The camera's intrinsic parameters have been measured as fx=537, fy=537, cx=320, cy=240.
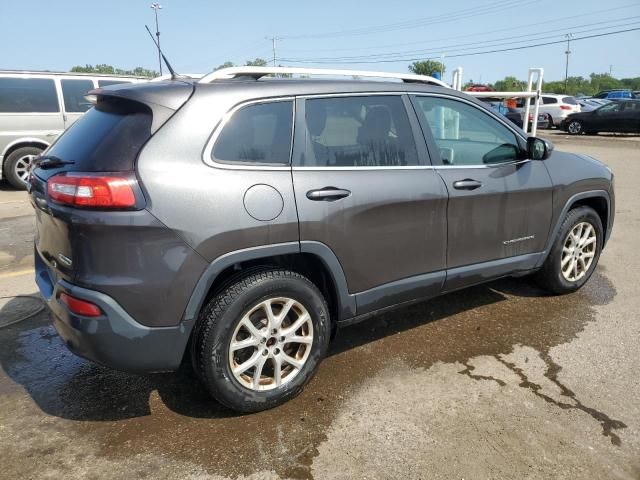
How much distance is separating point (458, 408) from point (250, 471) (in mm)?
1185

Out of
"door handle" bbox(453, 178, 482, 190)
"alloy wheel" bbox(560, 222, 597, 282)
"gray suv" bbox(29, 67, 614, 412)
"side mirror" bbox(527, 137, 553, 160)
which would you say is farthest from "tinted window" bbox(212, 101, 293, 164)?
"alloy wheel" bbox(560, 222, 597, 282)

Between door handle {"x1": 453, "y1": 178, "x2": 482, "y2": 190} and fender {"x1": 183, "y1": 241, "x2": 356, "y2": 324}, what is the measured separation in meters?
1.01

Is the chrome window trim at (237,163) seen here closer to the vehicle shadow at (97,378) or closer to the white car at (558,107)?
the vehicle shadow at (97,378)

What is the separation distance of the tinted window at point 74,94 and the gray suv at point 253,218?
757 centimetres

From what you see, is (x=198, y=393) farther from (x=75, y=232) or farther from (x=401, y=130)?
(x=401, y=130)

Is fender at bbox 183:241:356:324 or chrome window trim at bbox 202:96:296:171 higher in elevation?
chrome window trim at bbox 202:96:296:171

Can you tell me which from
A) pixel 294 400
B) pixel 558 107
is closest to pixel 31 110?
pixel 294 400

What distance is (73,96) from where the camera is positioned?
970cm

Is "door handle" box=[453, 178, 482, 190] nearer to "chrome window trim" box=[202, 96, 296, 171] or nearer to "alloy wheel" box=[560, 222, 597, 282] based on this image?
"chrome window trim" box=[202, 96, 296, 171]

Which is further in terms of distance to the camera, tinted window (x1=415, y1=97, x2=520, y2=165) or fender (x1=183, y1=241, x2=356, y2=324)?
tinted window (x1=415, y1=97, x2=520, y2=165)

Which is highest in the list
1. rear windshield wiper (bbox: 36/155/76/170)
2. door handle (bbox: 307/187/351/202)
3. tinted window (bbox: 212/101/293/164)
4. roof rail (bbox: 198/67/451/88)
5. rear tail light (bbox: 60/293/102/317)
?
roof rail (bbox: 198/67/451/88)

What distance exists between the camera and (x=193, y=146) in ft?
8.40

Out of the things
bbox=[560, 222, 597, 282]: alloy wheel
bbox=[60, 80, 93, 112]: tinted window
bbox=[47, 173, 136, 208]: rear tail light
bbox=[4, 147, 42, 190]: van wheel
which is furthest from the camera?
bbox=[60, 80, 93, 112]: tinted window

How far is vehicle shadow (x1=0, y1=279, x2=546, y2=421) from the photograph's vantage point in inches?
116
